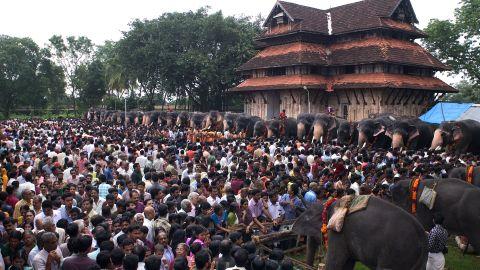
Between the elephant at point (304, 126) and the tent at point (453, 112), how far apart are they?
22.7 ft

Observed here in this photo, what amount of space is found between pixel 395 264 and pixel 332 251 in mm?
841

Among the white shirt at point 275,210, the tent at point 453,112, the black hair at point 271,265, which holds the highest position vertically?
the tent at point 453,112

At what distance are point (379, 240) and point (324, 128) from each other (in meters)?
17.9

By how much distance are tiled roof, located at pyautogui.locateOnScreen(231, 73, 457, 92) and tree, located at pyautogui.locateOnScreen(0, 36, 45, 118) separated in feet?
88.4

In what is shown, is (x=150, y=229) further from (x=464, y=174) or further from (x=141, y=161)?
(x=464, y=174)

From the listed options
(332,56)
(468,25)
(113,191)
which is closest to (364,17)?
(332,56)

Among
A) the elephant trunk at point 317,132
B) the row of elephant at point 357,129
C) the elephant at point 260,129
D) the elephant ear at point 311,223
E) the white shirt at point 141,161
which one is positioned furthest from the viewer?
the elephant at point 260,129

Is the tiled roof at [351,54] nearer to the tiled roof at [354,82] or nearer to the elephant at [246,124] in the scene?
the tiled roof at [354,82]

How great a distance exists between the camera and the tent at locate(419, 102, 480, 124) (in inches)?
934

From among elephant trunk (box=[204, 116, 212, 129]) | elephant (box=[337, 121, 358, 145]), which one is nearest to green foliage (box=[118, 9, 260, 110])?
elephant trunk (box=[204, 116, 212, 129])

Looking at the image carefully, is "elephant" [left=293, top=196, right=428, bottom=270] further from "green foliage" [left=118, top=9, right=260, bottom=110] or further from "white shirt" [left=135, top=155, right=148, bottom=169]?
"green foliage" [left=118, top=9, right=260, bottom=110]

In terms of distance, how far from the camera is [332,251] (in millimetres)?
5930

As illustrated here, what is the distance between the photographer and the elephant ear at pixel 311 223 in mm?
6379

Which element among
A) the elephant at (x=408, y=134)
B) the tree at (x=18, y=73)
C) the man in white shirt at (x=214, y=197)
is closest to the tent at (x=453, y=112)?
the elephant at (x=408, y=134)
